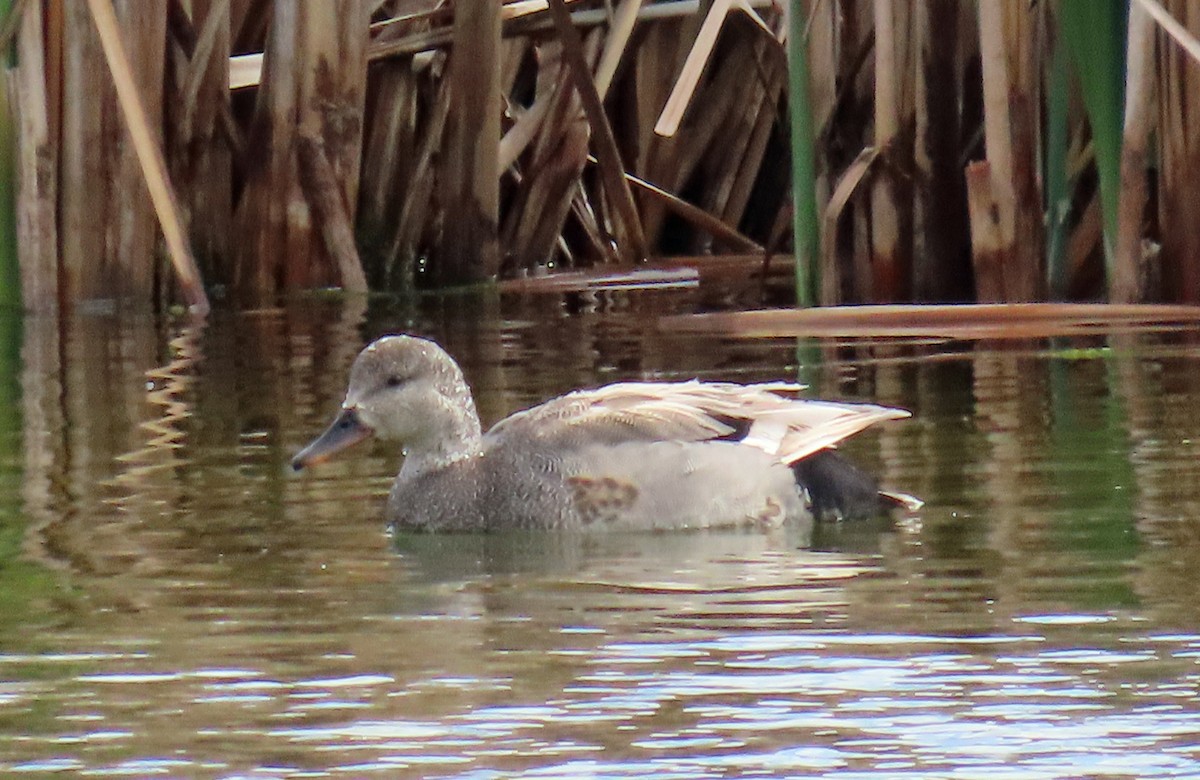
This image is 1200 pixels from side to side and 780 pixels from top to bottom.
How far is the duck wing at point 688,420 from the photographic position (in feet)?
19.6

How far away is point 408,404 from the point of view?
20.3ft

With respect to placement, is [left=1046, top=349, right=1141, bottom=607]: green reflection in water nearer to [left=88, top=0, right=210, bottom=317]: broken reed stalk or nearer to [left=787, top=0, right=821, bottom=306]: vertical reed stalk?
[left=787, top=0, right=821, bottom=306]: vertical reed stalk

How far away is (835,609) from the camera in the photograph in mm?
4676

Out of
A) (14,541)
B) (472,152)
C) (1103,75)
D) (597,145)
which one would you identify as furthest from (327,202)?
(14,541)

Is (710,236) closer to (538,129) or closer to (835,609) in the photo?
(538,129)

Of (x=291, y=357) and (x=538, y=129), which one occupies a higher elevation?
(x=538, y=129)

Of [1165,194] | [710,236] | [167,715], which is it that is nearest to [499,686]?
[167,715]

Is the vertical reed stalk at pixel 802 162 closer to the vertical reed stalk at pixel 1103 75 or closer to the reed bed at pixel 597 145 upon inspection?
the reed bed at pixel 597 145

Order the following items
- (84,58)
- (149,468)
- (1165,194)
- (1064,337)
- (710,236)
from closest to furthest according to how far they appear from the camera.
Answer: (149,468) < (1165,194) < (1064,337) < (84,58) < (710,236)

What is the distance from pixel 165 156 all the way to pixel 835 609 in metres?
6.61

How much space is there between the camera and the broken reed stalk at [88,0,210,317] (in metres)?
9.26

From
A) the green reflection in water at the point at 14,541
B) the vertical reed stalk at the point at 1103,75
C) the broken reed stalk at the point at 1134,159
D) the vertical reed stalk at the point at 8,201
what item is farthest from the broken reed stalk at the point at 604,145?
the broken reed stalk at the point at 1134,159

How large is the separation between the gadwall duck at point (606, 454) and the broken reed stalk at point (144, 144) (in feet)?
11.2

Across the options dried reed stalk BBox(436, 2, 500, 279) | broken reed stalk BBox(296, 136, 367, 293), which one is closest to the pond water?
broken reed stalk BBox(296, 136, 367, 293)
